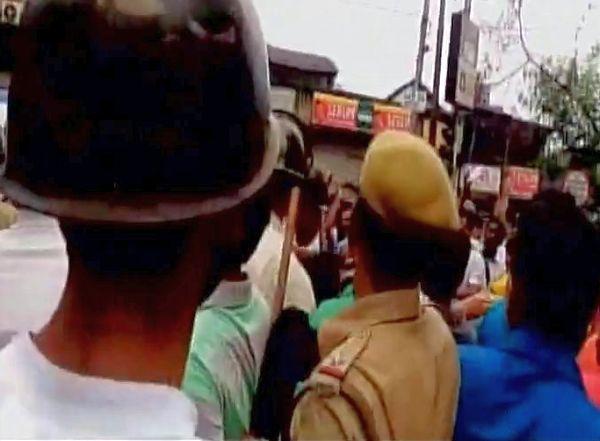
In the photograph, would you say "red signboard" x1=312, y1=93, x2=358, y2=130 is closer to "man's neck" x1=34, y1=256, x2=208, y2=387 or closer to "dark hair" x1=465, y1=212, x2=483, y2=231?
"dark hair" x1=465, y1=212, x2=483, y2=231

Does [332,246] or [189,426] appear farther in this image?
[332,246]

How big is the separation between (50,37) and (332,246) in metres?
5.66

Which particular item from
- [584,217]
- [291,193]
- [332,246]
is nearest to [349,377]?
[584,217]

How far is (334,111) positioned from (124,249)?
35.8 m

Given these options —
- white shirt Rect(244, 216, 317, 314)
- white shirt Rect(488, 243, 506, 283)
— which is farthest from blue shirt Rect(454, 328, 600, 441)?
Answer: white shirt Rect(488, 243, 506, 283)

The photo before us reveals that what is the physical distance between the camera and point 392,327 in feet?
8.64

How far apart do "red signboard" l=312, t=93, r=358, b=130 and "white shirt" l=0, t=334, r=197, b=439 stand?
34383 mm

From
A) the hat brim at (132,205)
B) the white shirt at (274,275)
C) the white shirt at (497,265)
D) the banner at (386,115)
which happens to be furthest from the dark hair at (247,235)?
the banner at (386,115)

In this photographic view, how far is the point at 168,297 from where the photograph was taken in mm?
1250

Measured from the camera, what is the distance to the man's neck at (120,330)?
1232mm

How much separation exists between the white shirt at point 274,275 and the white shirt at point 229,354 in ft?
1.87

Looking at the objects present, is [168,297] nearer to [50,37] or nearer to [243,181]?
[243,181]

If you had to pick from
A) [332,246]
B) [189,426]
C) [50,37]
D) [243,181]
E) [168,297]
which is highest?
[50,37]

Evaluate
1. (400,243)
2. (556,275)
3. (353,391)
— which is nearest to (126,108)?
(353,391)
